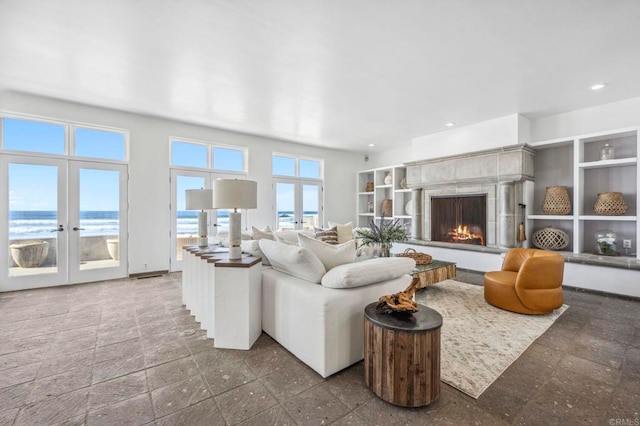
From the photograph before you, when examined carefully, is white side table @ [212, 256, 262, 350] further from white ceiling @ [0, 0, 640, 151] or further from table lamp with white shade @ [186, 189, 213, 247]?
white ceiling @ [0, 0, 640, 151]

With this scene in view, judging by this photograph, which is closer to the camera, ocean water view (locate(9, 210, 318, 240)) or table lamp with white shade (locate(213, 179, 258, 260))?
table lamp with white shade (locate(213, 179, 258, 260))

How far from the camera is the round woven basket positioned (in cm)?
465

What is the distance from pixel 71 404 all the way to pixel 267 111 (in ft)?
13.9

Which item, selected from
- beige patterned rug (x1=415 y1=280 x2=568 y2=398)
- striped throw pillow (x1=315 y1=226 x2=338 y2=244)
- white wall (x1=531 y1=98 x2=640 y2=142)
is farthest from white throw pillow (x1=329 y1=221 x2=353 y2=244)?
white wall (x1=531 y1=98 x2=640 y2=142)

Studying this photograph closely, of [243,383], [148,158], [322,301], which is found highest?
[148,158]

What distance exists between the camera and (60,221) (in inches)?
175

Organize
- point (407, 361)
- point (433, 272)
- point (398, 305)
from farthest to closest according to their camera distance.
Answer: point (433, 272) → point (398, 305) → point (407, 361)

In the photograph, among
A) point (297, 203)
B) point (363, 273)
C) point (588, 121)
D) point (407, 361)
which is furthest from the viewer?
point (297, 203)

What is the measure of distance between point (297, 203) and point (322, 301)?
5.31 meters

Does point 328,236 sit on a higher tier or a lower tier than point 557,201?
lower

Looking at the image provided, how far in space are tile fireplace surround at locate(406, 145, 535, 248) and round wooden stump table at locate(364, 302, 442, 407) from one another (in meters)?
4.23

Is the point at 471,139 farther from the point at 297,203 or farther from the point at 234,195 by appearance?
the point at 234,195

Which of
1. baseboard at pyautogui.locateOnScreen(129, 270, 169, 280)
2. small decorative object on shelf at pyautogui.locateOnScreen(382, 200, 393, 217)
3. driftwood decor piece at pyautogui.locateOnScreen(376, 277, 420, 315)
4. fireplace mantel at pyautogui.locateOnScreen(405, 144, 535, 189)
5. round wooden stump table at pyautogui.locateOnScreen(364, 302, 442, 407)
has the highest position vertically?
fireplace mantel at pyautogui.locateOnScreen(405, 144, 535, 189)

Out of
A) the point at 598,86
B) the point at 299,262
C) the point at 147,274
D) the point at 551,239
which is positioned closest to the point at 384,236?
the point at 299,262
